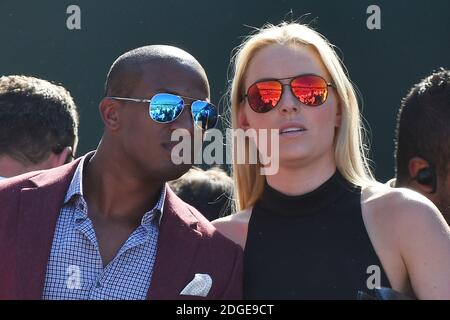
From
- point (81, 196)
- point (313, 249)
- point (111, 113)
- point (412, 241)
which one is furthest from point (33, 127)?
point (412, 241)

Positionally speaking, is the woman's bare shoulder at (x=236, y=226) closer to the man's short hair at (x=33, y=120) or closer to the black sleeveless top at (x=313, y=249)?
the black sleeveless top at (x=313, y=249)

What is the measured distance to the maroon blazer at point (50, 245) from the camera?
95.9 inches

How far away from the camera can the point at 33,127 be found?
3.56 m

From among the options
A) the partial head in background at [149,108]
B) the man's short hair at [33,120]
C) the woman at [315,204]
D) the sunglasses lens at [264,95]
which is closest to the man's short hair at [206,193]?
the man's short hair at [33,120]

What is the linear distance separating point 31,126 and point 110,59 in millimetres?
2180

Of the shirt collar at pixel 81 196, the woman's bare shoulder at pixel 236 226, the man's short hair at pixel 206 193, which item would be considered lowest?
the man's short hair at pixel 206 193

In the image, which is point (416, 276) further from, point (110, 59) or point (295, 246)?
point (110, 59)

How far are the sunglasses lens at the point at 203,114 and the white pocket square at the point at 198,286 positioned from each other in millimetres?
518

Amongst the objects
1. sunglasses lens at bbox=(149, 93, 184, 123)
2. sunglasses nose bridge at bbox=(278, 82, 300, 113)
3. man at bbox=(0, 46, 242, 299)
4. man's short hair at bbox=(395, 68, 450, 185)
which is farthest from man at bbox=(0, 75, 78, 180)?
man's short hair at bbox=(395, 68, 450, 185)

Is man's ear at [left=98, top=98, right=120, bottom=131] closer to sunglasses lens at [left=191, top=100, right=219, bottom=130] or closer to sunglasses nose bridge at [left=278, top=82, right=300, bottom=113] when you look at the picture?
sunglasses lens at [left=191, top=100, right=219, bottom=130]

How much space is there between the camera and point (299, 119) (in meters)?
2.81

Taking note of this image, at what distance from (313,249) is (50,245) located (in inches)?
32.5

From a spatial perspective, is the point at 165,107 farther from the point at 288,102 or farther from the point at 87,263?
the point at 87,263
